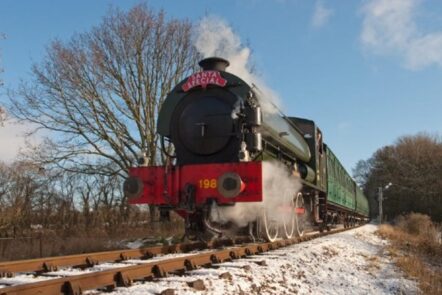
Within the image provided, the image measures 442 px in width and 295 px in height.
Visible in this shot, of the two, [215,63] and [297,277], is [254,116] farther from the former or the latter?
[297,277]

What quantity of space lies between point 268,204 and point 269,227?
3.27 feet

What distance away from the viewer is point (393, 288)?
7086mm

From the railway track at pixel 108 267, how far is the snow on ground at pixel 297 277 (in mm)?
249

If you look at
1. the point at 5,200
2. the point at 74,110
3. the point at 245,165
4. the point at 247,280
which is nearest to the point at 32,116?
the point at 74,110

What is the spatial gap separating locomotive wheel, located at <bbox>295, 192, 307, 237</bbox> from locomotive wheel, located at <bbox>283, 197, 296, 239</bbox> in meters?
0.22

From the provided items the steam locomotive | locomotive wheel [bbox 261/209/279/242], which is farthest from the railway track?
the steam locomotive

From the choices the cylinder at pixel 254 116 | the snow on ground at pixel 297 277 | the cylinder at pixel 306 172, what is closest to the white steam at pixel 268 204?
the cylinder at pixel 254 116

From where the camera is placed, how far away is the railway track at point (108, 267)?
14.3 feet

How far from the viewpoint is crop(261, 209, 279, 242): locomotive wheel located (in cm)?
1005

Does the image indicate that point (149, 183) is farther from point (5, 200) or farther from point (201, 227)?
point (5, 200)

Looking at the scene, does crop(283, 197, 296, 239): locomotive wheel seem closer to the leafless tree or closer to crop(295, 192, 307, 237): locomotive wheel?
crop(295, 192, 307, 237): locomotive wheel

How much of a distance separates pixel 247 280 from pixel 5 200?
2099 centimetres

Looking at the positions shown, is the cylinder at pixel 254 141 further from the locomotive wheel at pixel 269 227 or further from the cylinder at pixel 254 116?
the locomotive wheel at pixel 269 227

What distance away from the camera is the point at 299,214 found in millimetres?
13289
